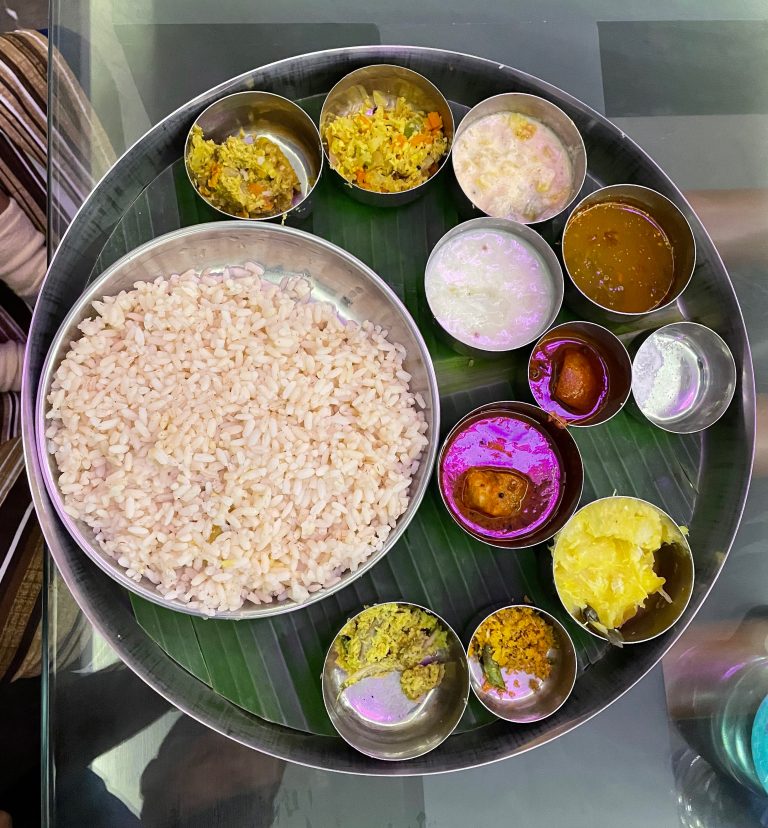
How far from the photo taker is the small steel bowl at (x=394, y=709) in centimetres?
172

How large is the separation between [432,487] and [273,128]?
50.7 inches

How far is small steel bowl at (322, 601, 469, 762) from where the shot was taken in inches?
67.7

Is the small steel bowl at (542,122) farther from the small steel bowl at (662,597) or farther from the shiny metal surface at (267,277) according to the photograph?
the small steel bowl at (662,597)

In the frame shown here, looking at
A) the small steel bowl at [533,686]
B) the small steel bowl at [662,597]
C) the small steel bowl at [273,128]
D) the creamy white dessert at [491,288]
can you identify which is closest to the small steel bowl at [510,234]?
the creamy white dessert at [491,288]

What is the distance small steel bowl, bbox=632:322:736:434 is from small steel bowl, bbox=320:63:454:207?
0.92 m

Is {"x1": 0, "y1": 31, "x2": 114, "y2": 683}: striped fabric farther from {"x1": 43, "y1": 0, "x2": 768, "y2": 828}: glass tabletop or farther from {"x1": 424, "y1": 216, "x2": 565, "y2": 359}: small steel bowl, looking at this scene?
{"x1": 424, "y1": 216, "x2": 565, "y2": 359}: small steel bowl

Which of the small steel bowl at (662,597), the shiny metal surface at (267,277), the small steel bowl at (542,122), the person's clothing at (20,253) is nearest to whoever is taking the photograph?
the shiny metal surface at (267,277)

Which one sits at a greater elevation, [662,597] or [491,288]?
[491,288]

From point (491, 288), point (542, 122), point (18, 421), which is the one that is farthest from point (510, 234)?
point (18, 421)

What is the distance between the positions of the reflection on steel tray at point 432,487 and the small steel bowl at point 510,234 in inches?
3.2

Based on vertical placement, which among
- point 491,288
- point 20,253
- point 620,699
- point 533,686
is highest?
point 20,253

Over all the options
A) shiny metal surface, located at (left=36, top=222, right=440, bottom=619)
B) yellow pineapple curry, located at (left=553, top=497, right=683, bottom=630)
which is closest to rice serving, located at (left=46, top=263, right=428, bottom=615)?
shiny metal surface, located at (left=36, top=222, right=440, bottom=619)

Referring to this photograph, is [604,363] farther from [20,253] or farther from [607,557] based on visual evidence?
[20,253]

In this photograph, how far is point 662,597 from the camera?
1.84 meters
